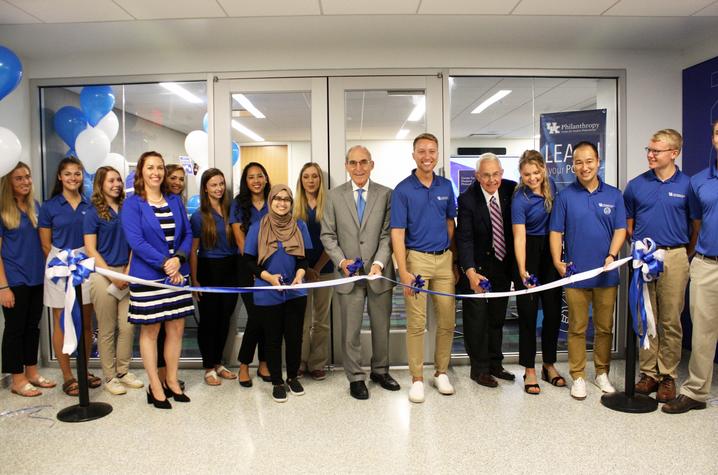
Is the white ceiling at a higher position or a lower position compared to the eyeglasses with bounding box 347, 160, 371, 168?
higher

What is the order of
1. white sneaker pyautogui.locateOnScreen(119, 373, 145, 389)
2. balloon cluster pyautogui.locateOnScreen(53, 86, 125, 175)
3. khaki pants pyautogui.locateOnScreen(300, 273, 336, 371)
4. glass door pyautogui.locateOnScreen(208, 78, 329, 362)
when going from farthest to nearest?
glass door pyautogui.locateOnScreen(208, 78, 329, 362) → balloon cluster pyautogui.locateOnScreen(53, 86, 125, 175) → khaki pants pyautogui.locateOnScreen(300, 273, 336, 371) → white sneaker pyautogui.locateOnScreen(119, 373, 145, 389)

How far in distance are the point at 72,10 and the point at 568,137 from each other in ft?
12.8

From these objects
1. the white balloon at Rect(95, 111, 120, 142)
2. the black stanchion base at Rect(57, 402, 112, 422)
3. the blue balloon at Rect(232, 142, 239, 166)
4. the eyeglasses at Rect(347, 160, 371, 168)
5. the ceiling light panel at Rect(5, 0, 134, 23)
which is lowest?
the black stanchion base at Rect(57, 402, 112, 422)

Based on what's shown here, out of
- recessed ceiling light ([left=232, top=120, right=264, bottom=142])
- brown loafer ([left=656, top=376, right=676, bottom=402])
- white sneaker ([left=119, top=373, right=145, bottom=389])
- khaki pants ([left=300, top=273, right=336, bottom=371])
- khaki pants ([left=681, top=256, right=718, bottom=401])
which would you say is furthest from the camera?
recessed ceiling light ([left=232, top=120, right=264, bottom=142])

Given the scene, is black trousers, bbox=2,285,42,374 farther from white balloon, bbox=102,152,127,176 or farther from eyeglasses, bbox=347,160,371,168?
eyeglasses, bbox=347,160,371,168

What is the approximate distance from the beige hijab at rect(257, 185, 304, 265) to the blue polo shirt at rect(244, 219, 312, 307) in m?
0.03

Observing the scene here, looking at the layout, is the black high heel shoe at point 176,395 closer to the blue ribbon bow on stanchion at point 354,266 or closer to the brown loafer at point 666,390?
the blue ribbon bow on stanchion at point 354,266

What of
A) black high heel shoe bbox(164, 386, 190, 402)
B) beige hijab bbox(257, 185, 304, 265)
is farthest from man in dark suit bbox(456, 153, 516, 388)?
black high heel shoe bbox(164, 386, 190, 402)

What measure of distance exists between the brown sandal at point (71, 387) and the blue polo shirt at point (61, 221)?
1.00 metres

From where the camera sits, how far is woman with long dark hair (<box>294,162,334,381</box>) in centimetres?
362

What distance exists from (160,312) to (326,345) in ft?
4.30

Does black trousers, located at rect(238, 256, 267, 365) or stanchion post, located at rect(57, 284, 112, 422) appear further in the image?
black trousers, located at rect(238, 256, 267, 365)

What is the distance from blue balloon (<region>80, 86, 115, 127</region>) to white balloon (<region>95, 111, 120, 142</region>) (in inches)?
1.1

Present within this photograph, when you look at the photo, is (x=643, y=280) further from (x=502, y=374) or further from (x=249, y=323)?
(x=249, y=323)
